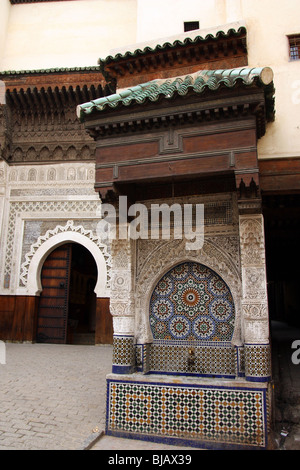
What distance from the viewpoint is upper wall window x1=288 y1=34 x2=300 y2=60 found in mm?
3742

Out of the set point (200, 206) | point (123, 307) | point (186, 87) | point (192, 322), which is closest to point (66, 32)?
point (186, 87)

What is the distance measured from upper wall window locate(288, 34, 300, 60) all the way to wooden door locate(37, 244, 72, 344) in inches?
230

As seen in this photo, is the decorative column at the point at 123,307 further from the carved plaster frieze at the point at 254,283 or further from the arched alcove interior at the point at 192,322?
the carved plaster frieze at the point at 254,283

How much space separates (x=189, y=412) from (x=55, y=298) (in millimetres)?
5436

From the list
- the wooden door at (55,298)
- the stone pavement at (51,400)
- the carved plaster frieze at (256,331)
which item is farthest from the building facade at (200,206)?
the wooden door at (55,298)

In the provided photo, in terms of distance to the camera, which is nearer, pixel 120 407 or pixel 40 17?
pixel 120 407

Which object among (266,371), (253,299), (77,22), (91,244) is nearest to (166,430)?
(266,371)

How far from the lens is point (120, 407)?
10.5 feet

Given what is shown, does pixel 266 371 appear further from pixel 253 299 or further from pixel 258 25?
pixel 258 25

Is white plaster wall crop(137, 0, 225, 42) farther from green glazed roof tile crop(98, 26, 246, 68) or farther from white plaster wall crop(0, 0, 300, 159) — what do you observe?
green glazed roof tile crop(98, 26, 246, 68)

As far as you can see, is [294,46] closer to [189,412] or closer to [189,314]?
[189,314]

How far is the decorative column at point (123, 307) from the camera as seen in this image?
3393 mm

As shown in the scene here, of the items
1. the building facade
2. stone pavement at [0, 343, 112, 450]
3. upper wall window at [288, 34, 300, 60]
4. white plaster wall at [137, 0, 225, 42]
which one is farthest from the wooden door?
upper wall window at [288, 34, 300, 60]

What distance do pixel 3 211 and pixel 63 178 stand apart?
1.46 m
